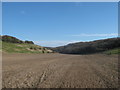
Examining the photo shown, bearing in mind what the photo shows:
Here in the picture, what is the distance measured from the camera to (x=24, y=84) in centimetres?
478

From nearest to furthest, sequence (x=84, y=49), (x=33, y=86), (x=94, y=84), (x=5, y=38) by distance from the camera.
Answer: (x=33, y=86), (x=94, y=84), (x=5, y=38), (x=84, y=49)

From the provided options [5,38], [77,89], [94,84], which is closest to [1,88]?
[77,89]

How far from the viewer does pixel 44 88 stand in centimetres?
436

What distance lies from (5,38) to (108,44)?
5534 centimetres

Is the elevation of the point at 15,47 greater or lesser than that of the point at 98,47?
greater

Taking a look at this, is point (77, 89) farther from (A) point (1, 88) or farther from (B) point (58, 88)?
(A) point (1, 88)

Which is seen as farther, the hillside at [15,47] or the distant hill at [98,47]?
the distant hill at [98,47]

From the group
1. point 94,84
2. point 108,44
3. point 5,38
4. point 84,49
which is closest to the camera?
point 94,84

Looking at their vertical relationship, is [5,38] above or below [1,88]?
above

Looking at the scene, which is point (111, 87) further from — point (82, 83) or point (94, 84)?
point (82, 83)

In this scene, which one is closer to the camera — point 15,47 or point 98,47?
point 15,47

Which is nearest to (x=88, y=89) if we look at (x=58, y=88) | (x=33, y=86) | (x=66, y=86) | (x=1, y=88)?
(x=66, y=86)

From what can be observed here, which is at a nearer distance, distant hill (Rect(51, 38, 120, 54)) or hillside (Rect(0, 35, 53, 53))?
hillside (Rect(0, 35, 53, 53))

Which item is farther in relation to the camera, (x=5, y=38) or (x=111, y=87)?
(x=5, y=38)
